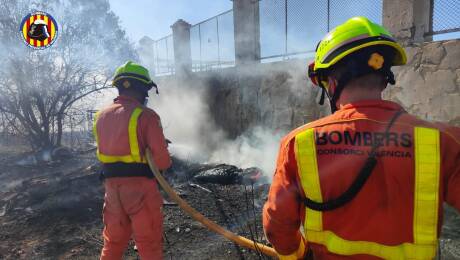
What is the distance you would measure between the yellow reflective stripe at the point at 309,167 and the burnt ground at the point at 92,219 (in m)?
2.17

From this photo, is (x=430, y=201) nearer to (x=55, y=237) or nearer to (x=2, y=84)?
(x=55, y=237)

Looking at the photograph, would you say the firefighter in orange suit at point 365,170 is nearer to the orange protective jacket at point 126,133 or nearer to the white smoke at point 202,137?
the orange protective jacket at point 126,133

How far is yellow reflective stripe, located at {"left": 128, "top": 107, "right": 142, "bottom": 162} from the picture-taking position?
2.73 meters

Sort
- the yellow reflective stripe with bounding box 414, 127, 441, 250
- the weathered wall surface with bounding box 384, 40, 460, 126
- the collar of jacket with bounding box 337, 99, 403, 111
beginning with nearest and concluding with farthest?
the yellow reflective stripe with bounding box 414, 127, 441, 250, the collar of jacket with bounding box 337, 99, 403, 111, the weathered wall surface with bounding box 384, 40, 460, 126

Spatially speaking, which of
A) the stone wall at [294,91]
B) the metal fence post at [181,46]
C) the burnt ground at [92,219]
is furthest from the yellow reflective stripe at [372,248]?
the metal fence post at [181,46]

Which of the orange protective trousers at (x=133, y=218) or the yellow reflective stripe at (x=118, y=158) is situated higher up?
the yellow reflective stripe at (x=118, y=158)

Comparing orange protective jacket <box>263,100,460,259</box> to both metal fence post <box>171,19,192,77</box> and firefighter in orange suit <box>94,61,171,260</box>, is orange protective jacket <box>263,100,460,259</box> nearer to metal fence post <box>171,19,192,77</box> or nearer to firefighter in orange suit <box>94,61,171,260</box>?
firefighter in orange suit <box>94,61,171,260</box>

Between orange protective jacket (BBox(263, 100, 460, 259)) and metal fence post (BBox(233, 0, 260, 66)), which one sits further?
metal fence post (BBox(233, 0, 260, 66))

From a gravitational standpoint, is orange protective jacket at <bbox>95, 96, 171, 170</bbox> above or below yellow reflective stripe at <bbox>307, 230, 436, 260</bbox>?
above

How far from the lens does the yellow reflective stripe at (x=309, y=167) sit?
3.72 feet

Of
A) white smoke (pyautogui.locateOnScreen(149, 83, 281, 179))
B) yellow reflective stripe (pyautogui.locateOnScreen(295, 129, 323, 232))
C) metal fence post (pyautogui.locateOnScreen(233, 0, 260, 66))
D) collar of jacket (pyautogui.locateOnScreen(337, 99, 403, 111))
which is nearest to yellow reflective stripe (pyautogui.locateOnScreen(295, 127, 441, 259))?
yellow reflective stripe (pyautogui.locateOnScreen(295, 129, 323, 232))

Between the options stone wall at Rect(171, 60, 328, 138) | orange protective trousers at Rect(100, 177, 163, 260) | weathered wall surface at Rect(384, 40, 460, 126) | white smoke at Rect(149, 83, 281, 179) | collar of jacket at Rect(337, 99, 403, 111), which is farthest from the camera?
white smoke at Rect(149, 83, 281, 179)

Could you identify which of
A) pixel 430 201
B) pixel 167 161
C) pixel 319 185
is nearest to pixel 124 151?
pixel 167 161

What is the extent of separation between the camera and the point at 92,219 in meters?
4.77
